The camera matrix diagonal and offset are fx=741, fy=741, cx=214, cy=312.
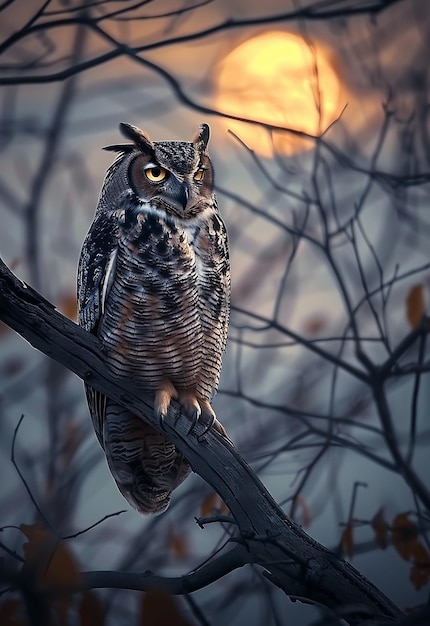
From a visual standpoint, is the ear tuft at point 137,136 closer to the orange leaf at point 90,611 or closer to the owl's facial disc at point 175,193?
the owl's facial disc at point 175,193

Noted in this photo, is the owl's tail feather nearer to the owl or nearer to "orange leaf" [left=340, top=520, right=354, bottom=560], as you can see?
the owl

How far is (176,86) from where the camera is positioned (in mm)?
1598

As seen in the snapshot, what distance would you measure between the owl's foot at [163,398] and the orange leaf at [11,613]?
47 cm

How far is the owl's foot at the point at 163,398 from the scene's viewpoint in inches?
64.4

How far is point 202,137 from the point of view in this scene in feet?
5.98

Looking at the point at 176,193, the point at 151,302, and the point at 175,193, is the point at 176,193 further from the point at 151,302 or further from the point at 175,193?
the point at 151,302

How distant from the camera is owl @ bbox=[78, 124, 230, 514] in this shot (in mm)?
1672

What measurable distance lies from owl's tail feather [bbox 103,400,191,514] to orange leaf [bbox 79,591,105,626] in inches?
25.5

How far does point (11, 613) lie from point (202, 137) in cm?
114

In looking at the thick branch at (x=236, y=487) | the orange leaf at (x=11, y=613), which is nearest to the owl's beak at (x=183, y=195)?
the thick branch at (x=236, y=487)

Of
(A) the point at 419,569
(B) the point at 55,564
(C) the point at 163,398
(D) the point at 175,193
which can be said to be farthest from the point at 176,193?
(A) the point at 419,569

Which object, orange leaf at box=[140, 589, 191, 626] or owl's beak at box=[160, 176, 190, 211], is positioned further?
owl's beak at box=[160, 176, 190, 211]

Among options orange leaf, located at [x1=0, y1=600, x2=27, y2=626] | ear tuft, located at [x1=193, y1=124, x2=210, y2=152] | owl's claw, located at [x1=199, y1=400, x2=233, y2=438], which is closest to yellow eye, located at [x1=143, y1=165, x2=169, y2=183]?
ear tuft, located at [x1=193, y1=124, x2=210, y2=152]

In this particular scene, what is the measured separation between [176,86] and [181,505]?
144cm
